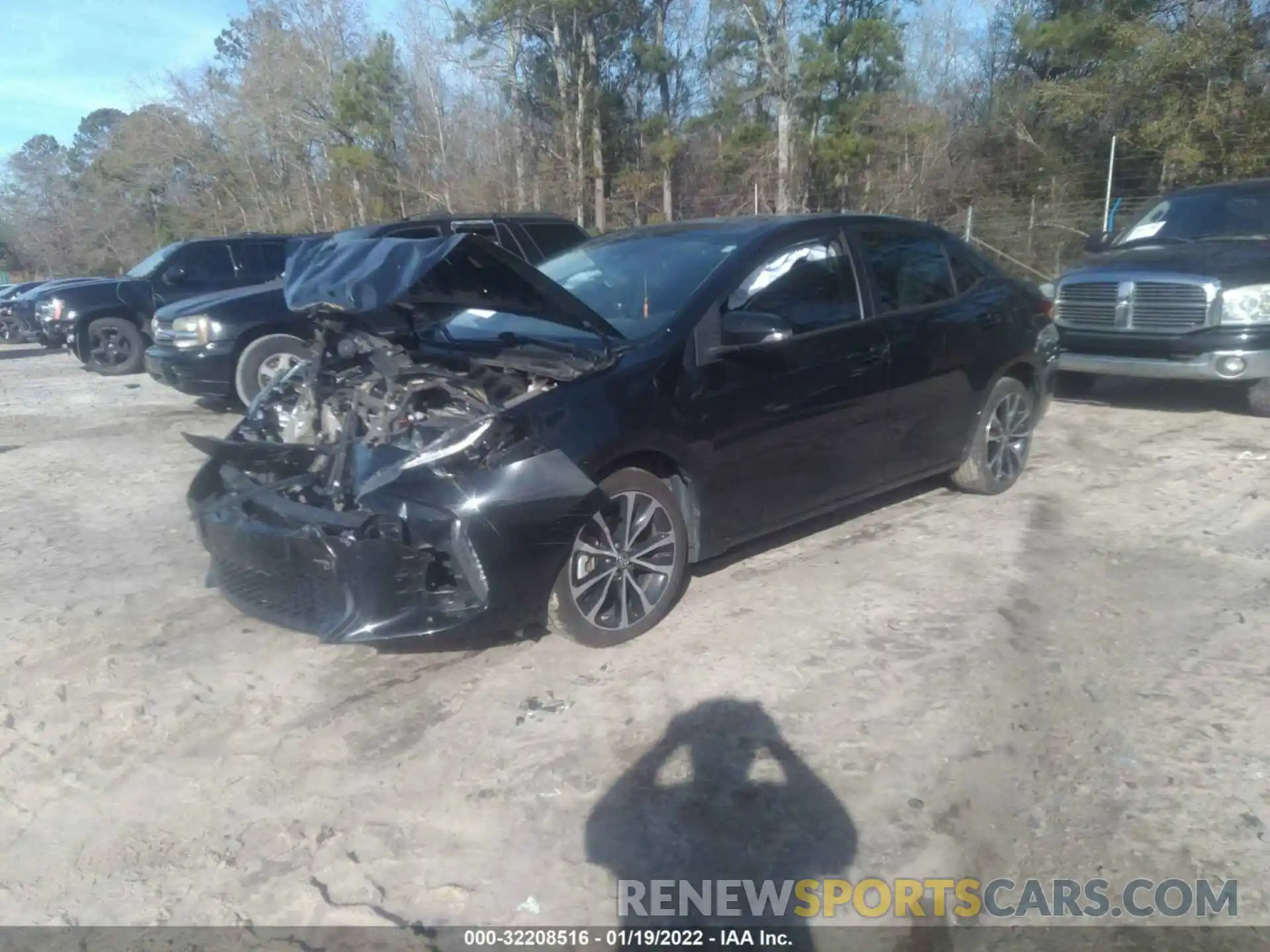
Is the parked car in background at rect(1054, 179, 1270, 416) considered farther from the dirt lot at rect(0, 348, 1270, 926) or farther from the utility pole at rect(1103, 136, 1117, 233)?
the utility pole at rect(1103, 136, 1117, 233)

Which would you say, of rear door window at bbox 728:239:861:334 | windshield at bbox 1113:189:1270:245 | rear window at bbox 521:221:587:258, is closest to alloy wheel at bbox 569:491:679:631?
rear door window at bbox 728:239:861:334

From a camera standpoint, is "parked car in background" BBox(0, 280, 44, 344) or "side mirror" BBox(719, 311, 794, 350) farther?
"parked car in background" BBox(0, 280, 44, 344)

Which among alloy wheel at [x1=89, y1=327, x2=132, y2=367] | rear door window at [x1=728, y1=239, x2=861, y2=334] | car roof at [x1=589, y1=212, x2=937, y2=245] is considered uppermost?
car roof at [x1=589, y1=212, x2=937, y2=245]

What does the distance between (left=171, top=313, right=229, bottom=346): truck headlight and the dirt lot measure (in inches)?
157

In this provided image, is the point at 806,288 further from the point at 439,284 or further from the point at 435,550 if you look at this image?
the point at 435,550

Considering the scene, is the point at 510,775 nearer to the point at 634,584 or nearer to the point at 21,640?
the point at 634,584

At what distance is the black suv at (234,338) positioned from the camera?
9406 mm

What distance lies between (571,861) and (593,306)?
270 cm

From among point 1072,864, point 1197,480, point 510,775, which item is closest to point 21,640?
point 510,775

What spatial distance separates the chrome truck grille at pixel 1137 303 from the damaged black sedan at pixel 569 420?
330cm

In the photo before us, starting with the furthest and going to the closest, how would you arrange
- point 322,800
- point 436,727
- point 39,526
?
1. point 39,526
2. point 436,727
3. point 322,800

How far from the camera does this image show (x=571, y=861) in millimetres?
3020

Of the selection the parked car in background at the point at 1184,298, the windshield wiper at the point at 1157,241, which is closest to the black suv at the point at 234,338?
the parked car in background at the point at 1184,298

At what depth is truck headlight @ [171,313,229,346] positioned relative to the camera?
30.8 ft
